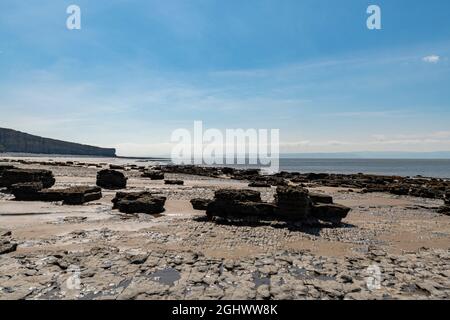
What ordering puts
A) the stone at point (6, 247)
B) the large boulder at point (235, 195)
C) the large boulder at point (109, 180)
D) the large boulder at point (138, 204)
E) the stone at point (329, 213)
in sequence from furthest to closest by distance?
the large boulder at point (109, 180)
the large boulder at point (138, 204)
the stone at point (329, 213)
the large boulder at point (235, 195)
the stone at point (6, 247)

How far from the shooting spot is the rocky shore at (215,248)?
9180mm

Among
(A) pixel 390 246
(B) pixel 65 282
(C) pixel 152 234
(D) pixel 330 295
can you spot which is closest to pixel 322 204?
(A) pixel 390 246

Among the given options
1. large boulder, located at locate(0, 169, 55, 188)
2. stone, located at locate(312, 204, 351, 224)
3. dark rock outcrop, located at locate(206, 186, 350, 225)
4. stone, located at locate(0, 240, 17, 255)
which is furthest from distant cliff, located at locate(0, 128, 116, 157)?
stone, located at locate(312, 204, 351, 224)

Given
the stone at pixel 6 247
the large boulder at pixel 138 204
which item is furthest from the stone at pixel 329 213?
the stone at pixel 6 247

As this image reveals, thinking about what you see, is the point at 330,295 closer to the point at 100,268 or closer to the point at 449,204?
the point at 100,268

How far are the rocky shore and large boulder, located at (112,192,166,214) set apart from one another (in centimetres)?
6

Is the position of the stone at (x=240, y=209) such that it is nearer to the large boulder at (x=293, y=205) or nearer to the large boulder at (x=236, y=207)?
the large boulder at (x=236, y=207)

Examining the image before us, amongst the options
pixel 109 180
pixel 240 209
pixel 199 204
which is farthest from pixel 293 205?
pixel 109 180

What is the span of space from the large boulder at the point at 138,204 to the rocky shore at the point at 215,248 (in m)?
0.06

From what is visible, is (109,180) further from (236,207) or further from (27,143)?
(27,143)

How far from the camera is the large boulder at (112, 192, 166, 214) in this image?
19906 mm

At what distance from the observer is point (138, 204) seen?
20.1 meters

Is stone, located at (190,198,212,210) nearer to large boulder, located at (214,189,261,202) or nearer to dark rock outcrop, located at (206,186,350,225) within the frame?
dark rock outcrop, located at (206,186,350,225)
